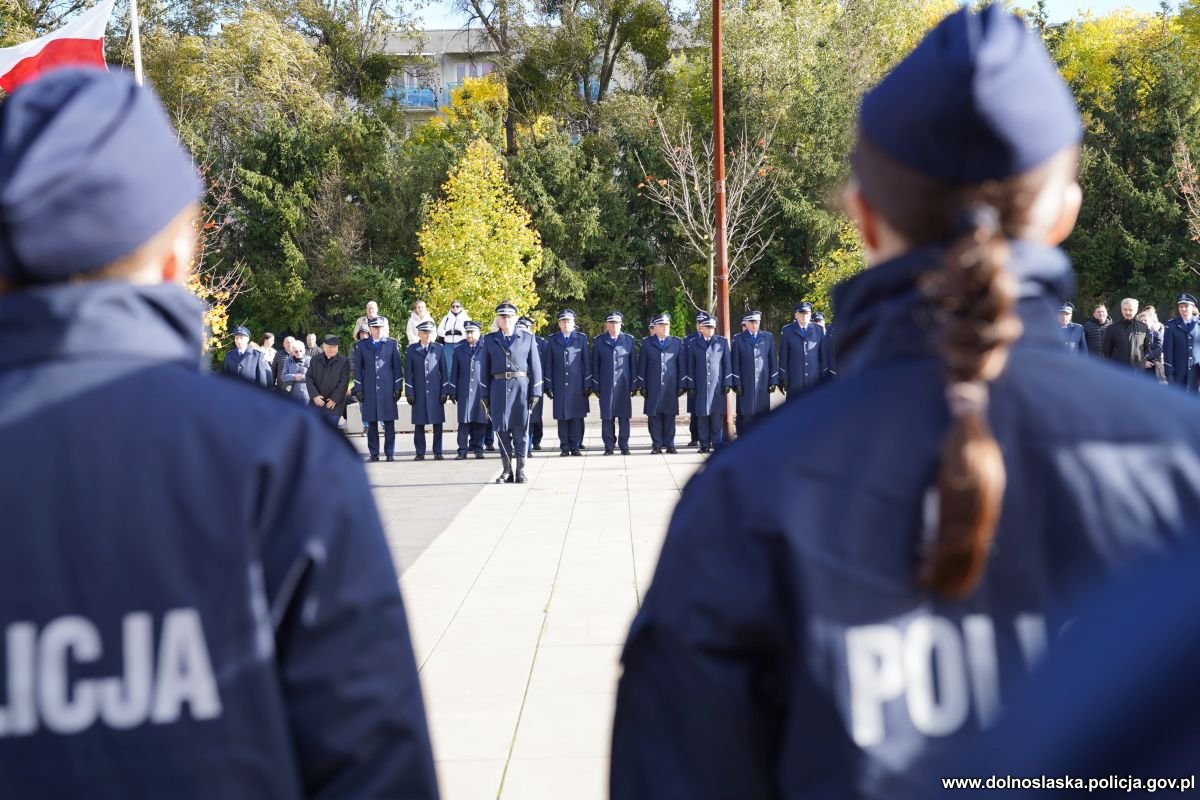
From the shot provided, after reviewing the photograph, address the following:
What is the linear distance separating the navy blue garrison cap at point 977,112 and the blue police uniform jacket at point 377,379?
19590 mm

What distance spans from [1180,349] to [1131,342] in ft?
3.07

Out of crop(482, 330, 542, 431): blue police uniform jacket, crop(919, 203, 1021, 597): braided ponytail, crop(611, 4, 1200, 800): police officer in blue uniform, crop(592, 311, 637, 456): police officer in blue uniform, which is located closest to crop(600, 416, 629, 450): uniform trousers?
crop(592, 311, 637, 456): police officer in blue uniform

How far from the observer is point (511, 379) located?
16.3 metres

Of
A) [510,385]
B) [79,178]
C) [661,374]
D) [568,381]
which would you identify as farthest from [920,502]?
[568,381]

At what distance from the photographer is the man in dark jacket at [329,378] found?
66.7 feet

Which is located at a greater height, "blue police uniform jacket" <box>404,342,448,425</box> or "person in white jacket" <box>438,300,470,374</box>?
"person in white jacket" <box>438,300,470,374</box>

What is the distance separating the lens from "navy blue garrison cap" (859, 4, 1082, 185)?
1549 mm

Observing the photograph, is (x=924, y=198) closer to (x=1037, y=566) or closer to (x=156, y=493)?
(x=1037, y=566)

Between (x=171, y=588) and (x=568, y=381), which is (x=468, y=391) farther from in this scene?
(x=171, y=588)

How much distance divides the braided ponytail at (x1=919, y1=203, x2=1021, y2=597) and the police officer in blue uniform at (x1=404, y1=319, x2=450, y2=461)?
1914 centimetres

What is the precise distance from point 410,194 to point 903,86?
150ft

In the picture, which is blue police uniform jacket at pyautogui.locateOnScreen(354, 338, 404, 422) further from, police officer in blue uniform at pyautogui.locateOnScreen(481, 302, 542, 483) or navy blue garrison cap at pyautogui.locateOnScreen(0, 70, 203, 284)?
navy blue garrison cap at pyautogui.locateOnScreen(0, 70, 203, 284)

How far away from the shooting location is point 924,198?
1580 millimetres

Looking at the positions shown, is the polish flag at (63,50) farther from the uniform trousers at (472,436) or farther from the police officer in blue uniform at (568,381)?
the police officer in blue uniform at (568,381)
